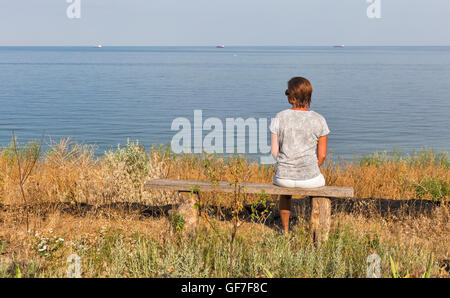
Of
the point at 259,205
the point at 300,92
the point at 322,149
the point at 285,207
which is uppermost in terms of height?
the point at 300,92

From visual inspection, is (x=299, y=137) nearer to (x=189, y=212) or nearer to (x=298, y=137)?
(x=298, y=137)

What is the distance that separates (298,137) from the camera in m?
5.72

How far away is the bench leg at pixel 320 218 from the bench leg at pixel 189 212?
137 centimetres

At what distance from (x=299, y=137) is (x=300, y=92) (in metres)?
0.49

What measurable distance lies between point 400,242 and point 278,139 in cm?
174

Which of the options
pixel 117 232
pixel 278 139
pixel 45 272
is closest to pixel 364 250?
pixel 278 139

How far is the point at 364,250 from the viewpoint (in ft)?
18.0

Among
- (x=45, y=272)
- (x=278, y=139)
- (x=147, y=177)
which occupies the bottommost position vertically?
(x=45, y=272)

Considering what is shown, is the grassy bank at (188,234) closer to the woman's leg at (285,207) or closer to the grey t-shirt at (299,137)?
the woman's leg at (285,207)

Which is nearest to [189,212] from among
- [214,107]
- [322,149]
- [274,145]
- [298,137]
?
[274,145]

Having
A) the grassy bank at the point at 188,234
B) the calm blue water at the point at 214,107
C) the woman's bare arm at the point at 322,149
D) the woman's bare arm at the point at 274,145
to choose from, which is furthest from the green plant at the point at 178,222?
the calm blue water at the point at 214,107

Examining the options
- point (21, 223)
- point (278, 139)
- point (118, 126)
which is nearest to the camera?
point (278, 139)
